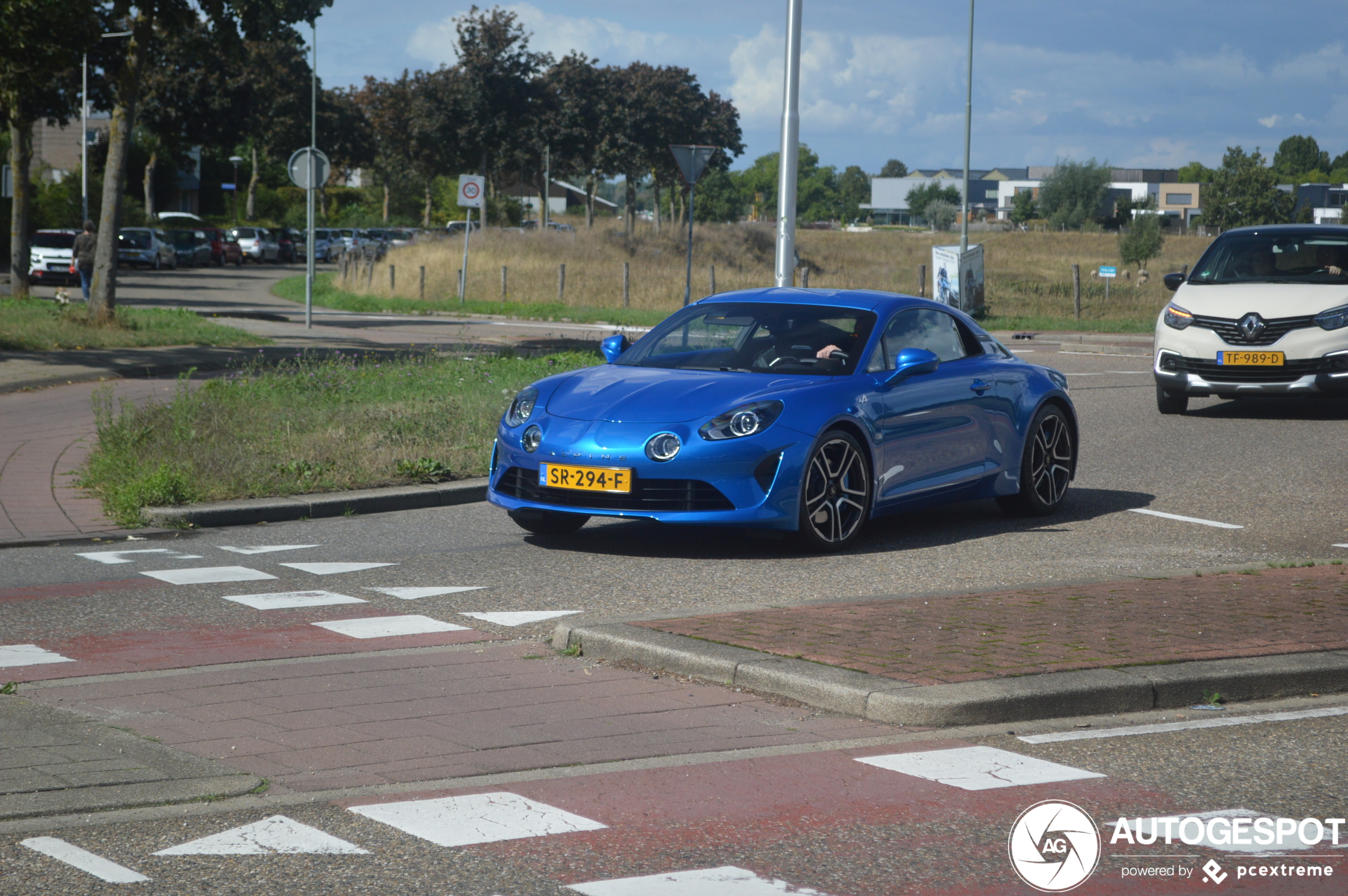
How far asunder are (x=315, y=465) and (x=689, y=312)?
3.04m

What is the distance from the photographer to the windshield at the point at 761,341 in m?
8.70

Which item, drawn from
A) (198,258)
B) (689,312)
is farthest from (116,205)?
(198,258)

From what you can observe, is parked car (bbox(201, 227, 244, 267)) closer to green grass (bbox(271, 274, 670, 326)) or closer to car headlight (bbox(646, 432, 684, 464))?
green grass (bbox(271, 274, 670, 326))

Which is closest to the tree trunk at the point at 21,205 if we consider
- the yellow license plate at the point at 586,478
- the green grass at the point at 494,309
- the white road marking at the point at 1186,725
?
the green grass at the point at 494,309

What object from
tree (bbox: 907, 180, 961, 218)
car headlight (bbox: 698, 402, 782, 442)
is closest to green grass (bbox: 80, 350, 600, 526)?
car headlight (bbox: 698, 402, 782, 442)

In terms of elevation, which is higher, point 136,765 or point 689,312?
point 689,312

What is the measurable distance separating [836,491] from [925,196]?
171 m

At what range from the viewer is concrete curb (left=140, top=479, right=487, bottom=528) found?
9.39 m

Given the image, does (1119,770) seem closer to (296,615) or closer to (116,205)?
(296,615)

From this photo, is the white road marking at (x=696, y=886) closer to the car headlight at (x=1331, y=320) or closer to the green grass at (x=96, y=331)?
the car headlight at (x=1331, y=320)

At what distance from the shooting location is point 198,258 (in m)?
61.7

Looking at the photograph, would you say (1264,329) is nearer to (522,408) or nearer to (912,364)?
(912,364)

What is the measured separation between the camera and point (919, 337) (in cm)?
920

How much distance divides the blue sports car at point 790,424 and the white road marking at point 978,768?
3.27 metres
